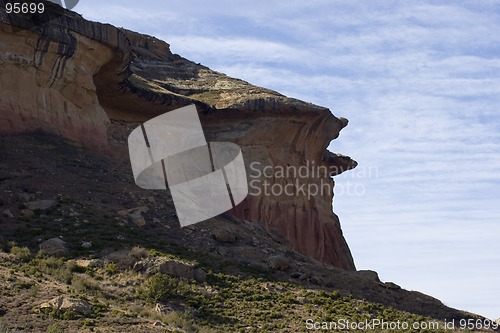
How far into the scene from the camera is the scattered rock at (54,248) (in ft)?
101

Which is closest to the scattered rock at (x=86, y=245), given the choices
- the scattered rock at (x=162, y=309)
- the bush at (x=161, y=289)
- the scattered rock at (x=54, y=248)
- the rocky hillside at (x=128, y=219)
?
the rocky hillside at (x=128, y=219)

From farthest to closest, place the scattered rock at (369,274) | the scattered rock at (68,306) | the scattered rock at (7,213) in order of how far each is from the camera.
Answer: the scattered rock at (369,274)
the scattered rock at (7,213)
the scattered rock at (68,306)

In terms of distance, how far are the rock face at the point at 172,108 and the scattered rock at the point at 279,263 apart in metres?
12.0

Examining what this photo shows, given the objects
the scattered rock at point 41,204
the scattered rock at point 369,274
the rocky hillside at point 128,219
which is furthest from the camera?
the scattered rock at point 369,274

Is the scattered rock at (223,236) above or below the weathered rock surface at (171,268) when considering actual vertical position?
above

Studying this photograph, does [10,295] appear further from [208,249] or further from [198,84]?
[198,84]

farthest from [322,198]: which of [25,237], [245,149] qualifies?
[25,237]

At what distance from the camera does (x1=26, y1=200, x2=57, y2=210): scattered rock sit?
34.4 metres

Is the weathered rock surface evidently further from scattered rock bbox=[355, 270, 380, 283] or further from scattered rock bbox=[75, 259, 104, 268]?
scattered rock bbox=[355, 270, 380, 283]

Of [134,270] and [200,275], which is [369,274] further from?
[134,270]

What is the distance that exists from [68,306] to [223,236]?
11.8 meters

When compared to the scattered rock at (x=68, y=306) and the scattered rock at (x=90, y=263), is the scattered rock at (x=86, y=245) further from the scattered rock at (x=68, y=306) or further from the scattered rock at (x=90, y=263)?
the scattered rock at (x=68, y=306)

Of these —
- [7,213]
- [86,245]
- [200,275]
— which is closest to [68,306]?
[86,245]

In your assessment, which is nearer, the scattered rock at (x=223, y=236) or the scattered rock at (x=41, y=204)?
the scattered rock at (x=41, y=204)
